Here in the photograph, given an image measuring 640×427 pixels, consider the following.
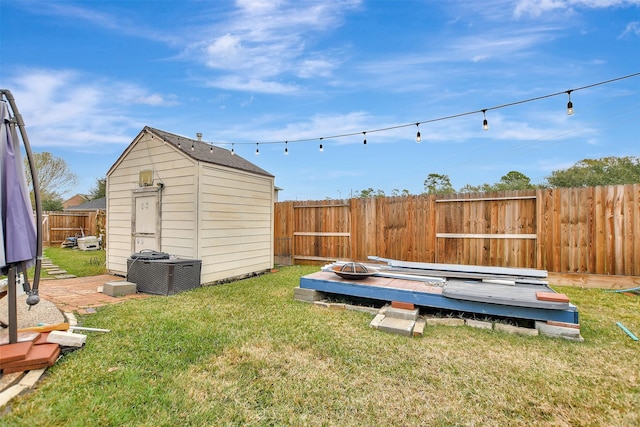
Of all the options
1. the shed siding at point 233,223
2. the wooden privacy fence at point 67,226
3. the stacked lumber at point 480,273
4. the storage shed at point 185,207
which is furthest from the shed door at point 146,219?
A: the wooden privacy fence at point 67,226

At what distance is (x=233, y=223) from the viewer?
6355 millimetres

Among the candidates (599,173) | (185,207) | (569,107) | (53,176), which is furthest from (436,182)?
(53,176)

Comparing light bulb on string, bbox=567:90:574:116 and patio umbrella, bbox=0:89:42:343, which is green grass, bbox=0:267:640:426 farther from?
light bulb on string, bbox=567:90:574:116

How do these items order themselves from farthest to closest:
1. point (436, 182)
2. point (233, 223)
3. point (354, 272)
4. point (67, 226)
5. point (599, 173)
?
point (436, 182)
point (599, 173)
point (67, 226)
point (233, 223)
point (354, 272)

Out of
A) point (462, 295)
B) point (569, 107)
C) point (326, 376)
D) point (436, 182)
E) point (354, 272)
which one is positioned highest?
point (436, 182)

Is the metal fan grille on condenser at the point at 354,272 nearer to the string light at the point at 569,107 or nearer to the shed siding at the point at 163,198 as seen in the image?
the shed siding at the point at 163,198

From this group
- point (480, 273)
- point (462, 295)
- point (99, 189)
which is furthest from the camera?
point (99, 189)

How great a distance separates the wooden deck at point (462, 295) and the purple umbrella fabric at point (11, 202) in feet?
10.5

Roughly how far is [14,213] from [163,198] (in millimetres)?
3905

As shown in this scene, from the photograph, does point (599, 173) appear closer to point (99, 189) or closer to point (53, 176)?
point (53, 176)

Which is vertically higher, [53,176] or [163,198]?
[53,176]

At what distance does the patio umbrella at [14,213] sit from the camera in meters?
2.21

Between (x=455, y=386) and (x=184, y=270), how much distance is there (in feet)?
15.0

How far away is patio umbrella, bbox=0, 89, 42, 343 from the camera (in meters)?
2.21
